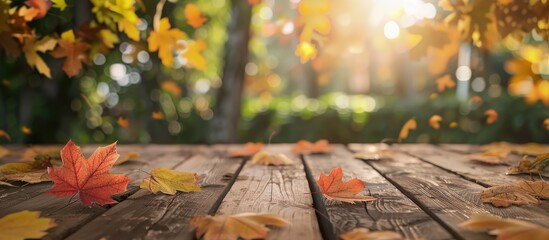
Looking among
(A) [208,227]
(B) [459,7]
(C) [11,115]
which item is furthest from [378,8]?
(C) [11,115]

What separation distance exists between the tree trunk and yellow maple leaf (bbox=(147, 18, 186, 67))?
3.38 metres

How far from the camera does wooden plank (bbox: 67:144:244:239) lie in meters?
1.05

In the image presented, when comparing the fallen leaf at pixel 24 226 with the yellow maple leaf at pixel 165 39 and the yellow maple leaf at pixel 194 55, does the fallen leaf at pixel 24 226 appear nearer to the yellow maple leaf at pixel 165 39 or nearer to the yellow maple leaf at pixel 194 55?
the yellow maple leaf at pixel 165 39

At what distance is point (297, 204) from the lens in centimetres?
132

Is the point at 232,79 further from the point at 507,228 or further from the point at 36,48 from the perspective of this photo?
the point at 507,228

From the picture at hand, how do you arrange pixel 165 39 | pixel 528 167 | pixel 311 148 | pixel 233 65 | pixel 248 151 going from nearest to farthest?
pixel 528 167, pixel 165 39, pixel 248 151, pixel 311 148, pixel 233 65

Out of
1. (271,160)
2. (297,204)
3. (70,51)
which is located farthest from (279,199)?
(70,51)

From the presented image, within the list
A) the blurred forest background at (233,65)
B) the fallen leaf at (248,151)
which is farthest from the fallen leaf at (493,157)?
the fallen leaf at (248,151)

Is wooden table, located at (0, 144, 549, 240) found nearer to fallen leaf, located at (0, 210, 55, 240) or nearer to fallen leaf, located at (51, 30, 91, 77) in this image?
fallen leaf, located at (0, 210, 55, 240)

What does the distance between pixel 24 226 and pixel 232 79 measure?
4613 millimetres

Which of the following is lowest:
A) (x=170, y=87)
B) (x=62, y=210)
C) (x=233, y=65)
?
(x=62, y=210)

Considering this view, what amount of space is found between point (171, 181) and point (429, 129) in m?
5.41

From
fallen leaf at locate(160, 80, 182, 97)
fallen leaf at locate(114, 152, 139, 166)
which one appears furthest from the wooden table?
fallen leaf at locate(160, 80, 182, 97)

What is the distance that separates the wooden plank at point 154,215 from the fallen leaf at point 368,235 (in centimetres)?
33
